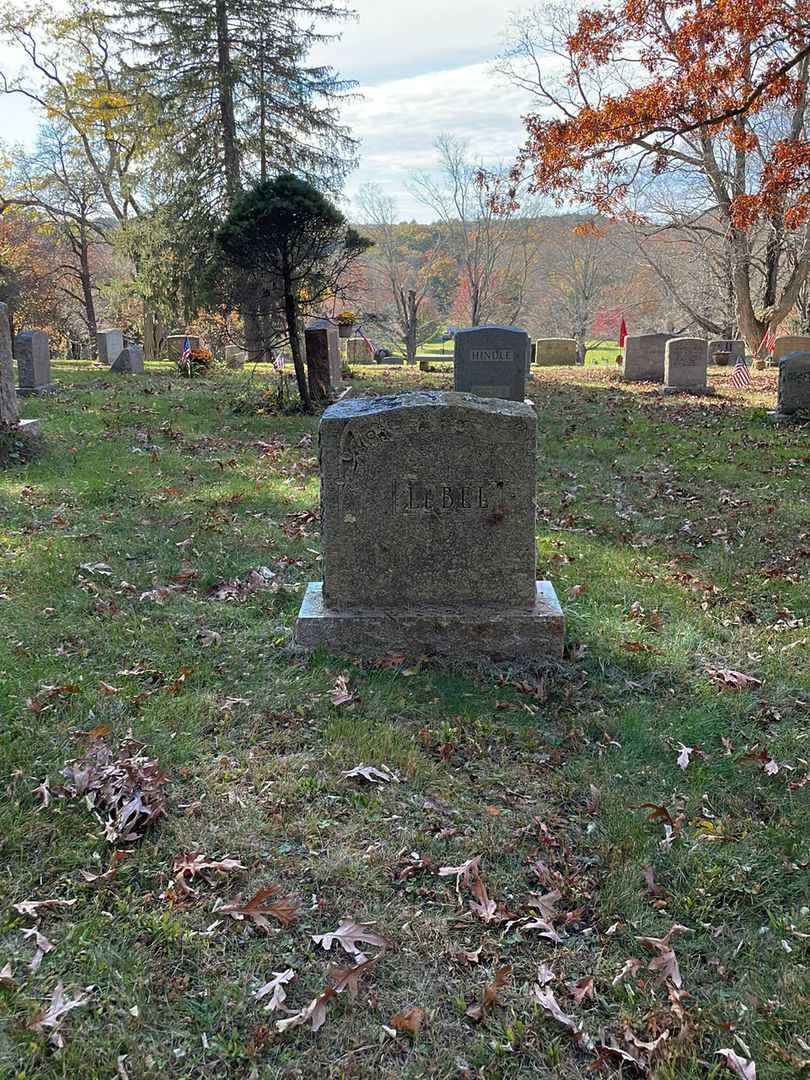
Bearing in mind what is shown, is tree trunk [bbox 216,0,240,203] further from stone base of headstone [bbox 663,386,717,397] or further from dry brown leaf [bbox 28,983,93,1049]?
dry brown leaf [bbox 28,983,93,1049]

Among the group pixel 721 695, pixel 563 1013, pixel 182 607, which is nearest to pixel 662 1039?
pixel 563 1013

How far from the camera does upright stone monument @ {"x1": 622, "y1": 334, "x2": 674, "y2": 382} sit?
66.2 ft

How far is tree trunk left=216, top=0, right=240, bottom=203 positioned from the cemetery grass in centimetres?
1793

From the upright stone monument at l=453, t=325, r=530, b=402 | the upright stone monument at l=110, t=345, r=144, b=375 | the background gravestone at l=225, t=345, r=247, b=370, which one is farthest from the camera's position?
the background gravestone at l=225, t=345, r=247, b=370

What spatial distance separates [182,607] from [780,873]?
3875mm

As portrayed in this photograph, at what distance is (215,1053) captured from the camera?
7.62 ft

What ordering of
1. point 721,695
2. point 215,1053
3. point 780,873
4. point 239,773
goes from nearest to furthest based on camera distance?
point 215,1053 → point 780,873 → point 239,773 → point 721,695

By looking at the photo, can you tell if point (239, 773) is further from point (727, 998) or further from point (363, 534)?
point (727, 998)

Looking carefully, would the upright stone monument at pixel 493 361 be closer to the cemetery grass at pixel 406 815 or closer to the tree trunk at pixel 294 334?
the tree trunk at pixel 294 334

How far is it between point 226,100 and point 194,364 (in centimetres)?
790

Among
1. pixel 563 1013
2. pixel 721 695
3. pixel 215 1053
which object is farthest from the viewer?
pixel 721 695

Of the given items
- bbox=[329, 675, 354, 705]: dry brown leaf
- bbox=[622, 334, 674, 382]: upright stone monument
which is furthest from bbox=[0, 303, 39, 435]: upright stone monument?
bbox=[622, 334, 674, 382]: upright stone monument

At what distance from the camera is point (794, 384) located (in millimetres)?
12914

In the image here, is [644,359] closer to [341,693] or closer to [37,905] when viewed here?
[341,693]
